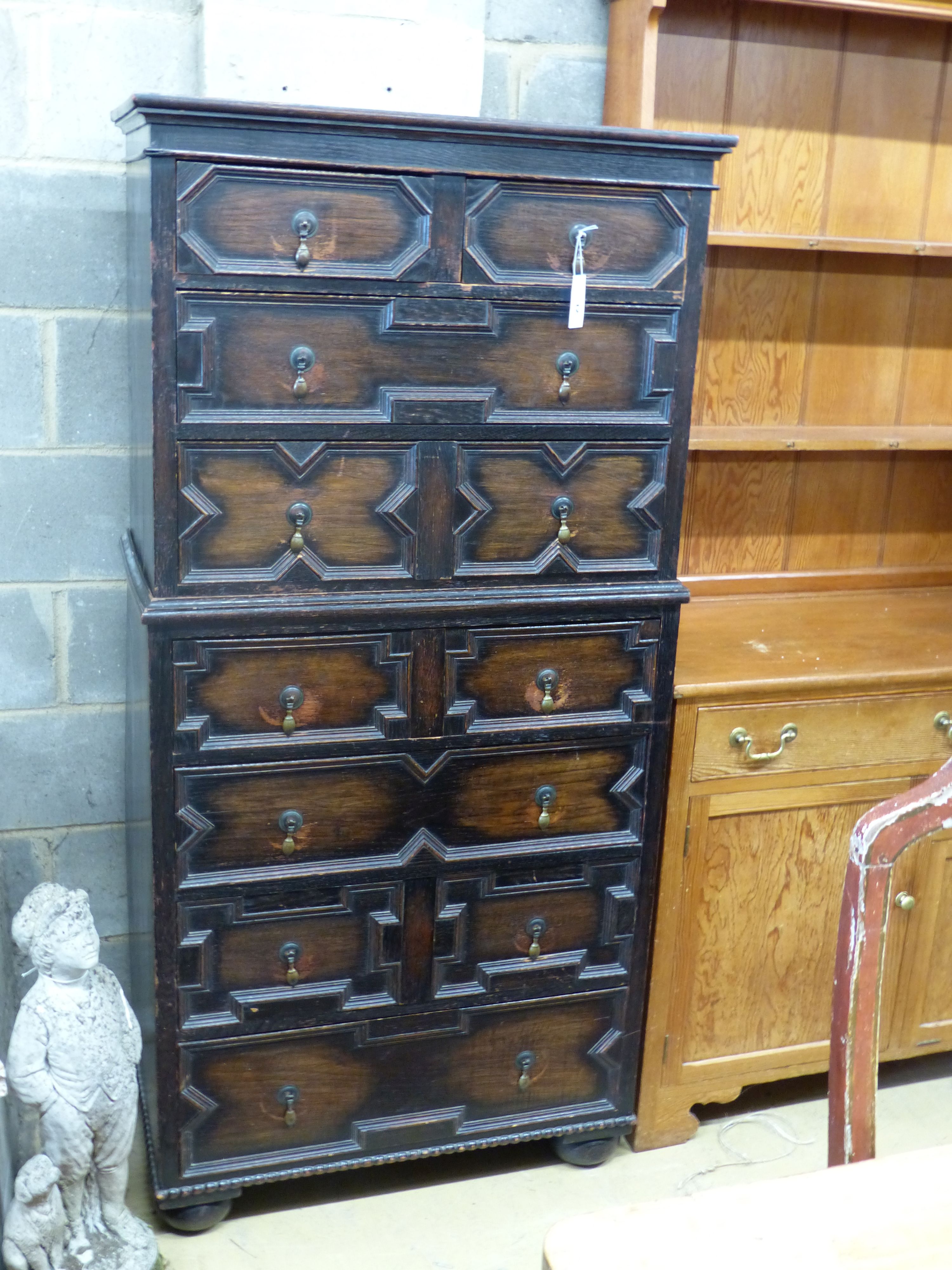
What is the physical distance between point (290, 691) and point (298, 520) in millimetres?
251

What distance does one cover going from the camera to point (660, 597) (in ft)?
6.63

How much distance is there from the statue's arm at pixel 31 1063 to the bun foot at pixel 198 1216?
37 cm

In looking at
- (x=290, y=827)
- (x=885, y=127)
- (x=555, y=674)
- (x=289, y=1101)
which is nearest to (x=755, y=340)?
(x=885, y=127)

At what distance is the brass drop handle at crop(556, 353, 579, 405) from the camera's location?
1898 mm

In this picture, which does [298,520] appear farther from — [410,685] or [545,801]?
[545,801]

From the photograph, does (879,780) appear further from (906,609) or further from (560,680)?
(560,680)

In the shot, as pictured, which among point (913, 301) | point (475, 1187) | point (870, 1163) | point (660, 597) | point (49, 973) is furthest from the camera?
point (913, 301)

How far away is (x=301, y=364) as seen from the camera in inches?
70.0

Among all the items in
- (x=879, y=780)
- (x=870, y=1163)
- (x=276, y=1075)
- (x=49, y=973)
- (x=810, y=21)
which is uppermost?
(x=810, y=21)

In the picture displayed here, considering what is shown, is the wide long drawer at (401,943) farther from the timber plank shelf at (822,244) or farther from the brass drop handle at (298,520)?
the timber plank shelf at (822,244)

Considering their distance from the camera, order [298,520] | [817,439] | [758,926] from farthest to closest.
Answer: [817,439] < [758,926] < [298,520]

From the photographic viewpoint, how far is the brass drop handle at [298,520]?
182 centimetres

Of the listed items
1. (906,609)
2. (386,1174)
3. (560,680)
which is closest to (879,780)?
(906,609)

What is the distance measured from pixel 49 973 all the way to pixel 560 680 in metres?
0.87
